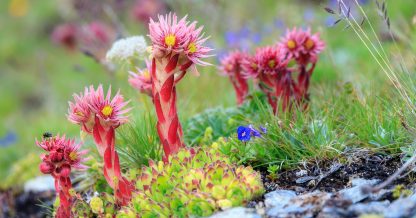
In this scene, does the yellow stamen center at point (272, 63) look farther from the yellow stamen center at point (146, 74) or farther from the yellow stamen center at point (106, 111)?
the yellow stamen center at point (106, 111)

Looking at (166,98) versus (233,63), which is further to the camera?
(233,63)

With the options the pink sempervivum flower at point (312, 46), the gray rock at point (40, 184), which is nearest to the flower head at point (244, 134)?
the pink sempervivum flower at point (312, 46)

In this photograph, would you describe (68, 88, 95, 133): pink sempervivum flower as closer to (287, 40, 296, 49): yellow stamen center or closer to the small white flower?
the small white flower

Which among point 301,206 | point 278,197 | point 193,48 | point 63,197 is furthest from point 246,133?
point 63,197

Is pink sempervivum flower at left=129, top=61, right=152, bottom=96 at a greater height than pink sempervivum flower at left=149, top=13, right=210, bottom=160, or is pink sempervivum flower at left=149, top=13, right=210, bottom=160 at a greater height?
pink sempervivum flower at left=129, top=61, right=152, bottom=96

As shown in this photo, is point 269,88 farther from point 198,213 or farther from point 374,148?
point 198,213

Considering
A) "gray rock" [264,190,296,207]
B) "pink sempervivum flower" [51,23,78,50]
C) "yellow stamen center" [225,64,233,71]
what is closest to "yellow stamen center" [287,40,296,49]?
"yellow stamen center" [225,64,233,71]

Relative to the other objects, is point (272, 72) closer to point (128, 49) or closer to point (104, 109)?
point (128, 49)

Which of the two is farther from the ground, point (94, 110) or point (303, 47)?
point (303, 47)
